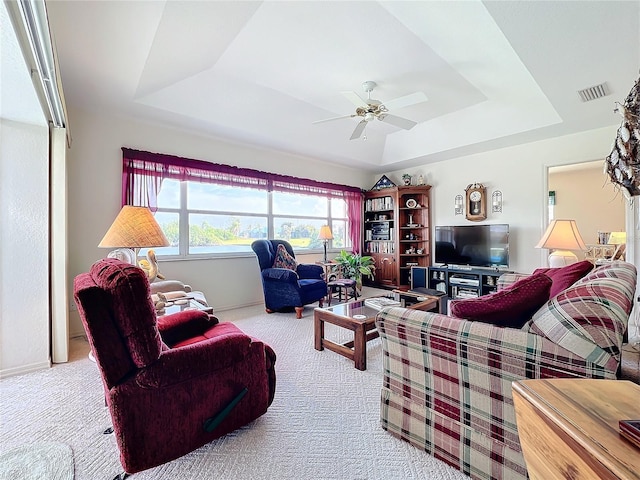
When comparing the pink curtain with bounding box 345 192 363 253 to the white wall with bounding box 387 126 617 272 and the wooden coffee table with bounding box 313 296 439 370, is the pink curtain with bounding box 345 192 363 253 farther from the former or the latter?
the wooden coffee table with bounding box 313 296 439 370

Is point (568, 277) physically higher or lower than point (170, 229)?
lower

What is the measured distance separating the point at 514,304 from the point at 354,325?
1233mm

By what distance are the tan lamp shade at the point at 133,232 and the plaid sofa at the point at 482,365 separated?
5.34 feet

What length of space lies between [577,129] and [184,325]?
195 inches

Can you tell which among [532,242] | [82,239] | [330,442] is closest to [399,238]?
[532,242]

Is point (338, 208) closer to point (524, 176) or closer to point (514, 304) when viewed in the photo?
point (524, 176)

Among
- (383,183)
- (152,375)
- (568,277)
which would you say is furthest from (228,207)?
(568,277)

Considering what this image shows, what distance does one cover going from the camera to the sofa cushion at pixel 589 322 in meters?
0.98

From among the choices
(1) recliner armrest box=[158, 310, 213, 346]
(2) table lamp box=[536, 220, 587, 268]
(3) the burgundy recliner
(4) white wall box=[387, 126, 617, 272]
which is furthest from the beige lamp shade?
(1) recliner armrest box=[158, 310, 213, 346]

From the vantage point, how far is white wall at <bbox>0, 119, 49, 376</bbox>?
7.19 feet

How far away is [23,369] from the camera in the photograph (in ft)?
7.34

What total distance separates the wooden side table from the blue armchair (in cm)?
307

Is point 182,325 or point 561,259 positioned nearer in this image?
point 182,325

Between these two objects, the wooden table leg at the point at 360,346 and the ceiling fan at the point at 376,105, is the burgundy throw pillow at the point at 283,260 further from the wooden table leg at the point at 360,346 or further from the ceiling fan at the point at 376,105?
the wooden table leg at the point at 360,346
